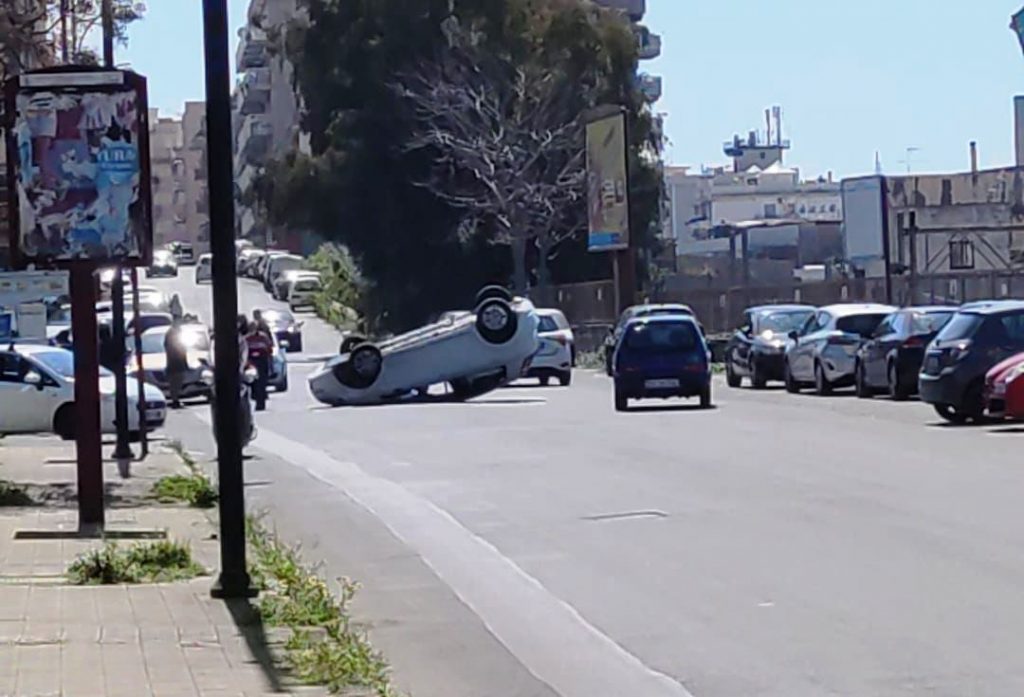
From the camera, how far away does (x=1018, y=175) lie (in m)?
74.3

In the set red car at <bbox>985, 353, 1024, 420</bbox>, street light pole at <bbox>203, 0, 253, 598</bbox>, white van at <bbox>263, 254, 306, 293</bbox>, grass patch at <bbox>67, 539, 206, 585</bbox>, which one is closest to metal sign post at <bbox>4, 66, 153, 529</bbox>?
grass patch at <bbox>67, 539, 206, 585</bbox>

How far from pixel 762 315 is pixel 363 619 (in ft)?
98.9

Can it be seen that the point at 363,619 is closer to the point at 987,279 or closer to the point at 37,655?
the point at 37,655

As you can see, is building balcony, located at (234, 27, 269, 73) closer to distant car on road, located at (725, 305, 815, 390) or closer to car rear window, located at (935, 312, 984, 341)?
distant car on road, located at (725, 305, 815, 390)

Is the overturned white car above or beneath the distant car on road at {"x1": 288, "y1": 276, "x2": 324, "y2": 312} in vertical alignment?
beneath

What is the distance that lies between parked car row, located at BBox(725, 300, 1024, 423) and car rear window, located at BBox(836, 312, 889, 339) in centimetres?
2

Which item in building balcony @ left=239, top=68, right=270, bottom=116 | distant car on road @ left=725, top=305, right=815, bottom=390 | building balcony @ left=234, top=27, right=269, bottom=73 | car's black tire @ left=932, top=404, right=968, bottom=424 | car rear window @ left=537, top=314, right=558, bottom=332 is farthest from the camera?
building balcony @ left=239, top=68, right=270, bottom=116

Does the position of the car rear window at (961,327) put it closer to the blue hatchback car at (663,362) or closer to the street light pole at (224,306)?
the blue hatchback car at (663,362)

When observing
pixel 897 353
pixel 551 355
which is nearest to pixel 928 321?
pixel 897 353

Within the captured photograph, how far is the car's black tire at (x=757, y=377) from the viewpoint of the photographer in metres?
40.1

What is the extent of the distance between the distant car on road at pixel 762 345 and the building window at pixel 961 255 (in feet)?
87.5

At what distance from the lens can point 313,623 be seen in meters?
11.6

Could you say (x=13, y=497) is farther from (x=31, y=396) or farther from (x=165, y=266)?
(x=165, y=266)

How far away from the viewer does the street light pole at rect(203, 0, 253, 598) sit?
40.4ft
